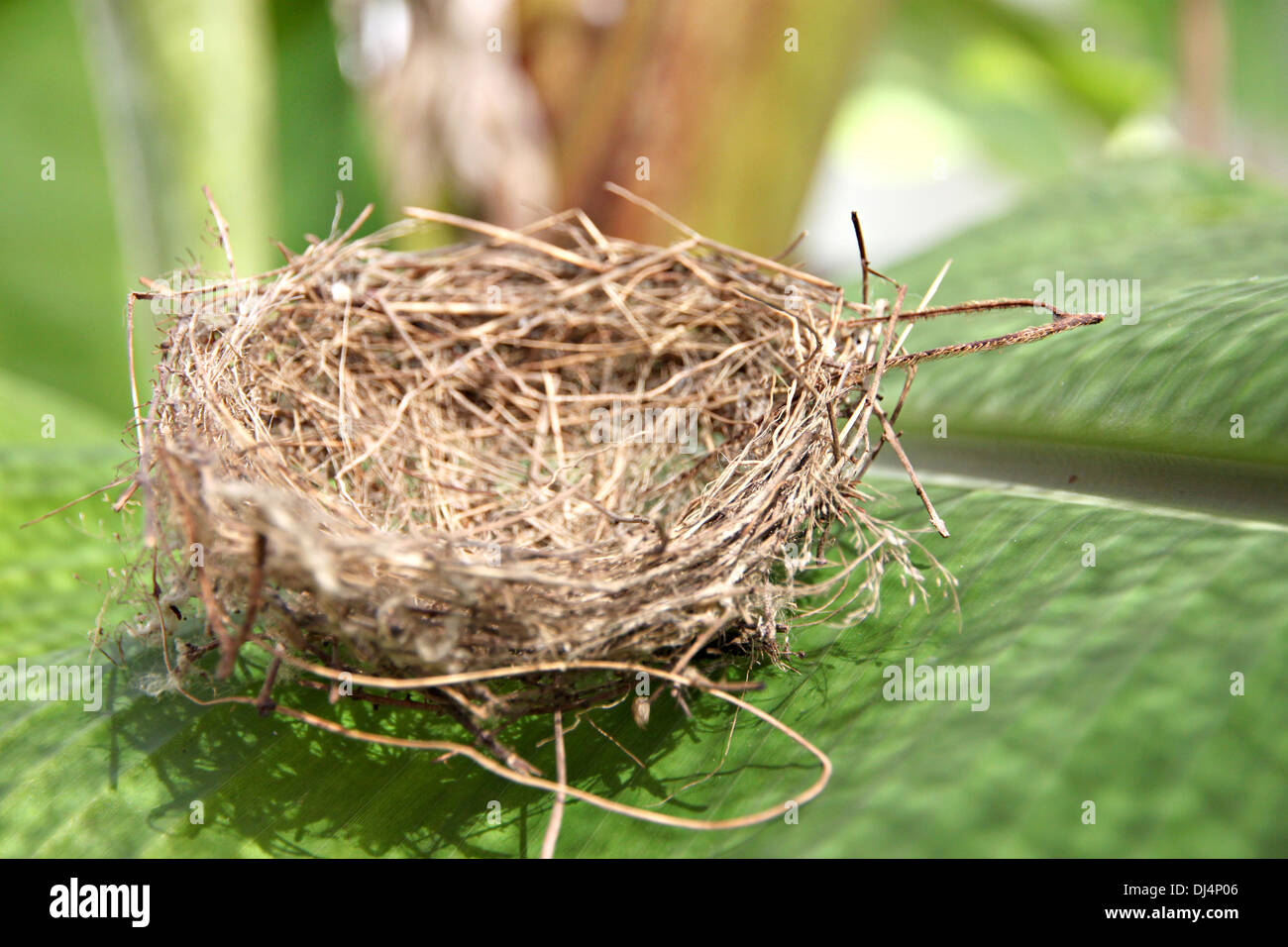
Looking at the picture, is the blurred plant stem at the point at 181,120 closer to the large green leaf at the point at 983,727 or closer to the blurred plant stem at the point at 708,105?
the blurred plant stem at the point at 708,105

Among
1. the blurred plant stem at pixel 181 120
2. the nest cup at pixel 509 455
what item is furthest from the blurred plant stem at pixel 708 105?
the blurred plant stem at pixel 181 120

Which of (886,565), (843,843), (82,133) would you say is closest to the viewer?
(843,843)

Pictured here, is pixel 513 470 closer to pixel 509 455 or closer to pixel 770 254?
pixel 509 455

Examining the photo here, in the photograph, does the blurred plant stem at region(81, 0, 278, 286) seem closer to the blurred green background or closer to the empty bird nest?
the blurred green background
